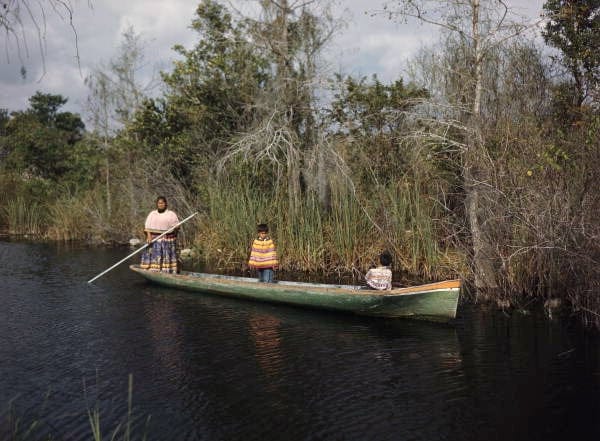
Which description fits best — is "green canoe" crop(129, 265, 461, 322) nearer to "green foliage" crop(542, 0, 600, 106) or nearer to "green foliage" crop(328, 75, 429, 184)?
"green foliage" crop(328, 75, 429, 184)

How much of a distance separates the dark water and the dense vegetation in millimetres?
1271

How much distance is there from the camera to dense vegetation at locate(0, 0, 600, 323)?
308 inches

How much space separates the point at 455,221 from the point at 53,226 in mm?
15585

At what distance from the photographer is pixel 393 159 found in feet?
38.5

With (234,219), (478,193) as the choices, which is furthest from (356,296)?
(234,219)

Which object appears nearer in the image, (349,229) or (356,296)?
(356,296)

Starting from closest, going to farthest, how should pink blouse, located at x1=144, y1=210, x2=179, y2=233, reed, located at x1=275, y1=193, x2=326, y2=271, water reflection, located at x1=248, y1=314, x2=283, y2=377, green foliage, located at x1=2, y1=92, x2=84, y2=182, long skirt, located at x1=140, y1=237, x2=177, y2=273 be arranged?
water reflection, located at x1=248, y1=314, x2=283, y2=377, pink blouse, located at x1=144, y1=210, x2=179, y2=233, long skirt, located at x1=140, y1=237, x2=177, y2=273, reed, located at x1=275, y1=193, x2=326, y2=271, green foliage, located at x1=2, y1=92, x2=84, y2=182

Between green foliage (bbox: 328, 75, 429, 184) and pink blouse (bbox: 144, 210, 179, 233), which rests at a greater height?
green foliage (bbox: 328, 75, 429, 184)

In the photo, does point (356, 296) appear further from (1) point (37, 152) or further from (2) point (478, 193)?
(1) point (37, 152)

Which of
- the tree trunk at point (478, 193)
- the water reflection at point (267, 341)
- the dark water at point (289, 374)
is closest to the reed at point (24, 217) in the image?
the dark water at point (289, 374)

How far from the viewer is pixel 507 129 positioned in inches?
335

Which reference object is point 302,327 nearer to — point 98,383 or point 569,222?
point 98,383

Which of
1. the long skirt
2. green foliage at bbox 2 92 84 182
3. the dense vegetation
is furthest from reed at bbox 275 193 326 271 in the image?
green foliage at bbox 2 92 84 182

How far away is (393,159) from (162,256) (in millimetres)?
4851
